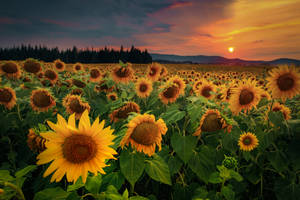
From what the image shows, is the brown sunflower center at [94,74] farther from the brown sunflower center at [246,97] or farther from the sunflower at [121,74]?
the brown sunflower center at [246,97]

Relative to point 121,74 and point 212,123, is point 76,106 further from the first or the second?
point 212,123

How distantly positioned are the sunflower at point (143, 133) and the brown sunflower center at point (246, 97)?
1.46 m

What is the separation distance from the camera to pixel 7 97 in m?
2.52

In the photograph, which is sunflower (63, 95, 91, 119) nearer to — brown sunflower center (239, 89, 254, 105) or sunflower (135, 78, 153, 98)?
sunflower (135, 78, 153, 98)

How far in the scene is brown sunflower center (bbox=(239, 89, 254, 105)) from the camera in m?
2.17

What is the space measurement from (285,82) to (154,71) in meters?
2.81

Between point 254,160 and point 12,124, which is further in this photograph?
point 12,124

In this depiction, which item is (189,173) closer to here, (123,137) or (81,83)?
(123,137)

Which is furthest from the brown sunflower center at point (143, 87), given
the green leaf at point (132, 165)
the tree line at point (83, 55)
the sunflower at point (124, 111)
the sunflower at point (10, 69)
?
the tree line at point (83, 55)

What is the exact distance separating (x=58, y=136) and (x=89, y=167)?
0.26m

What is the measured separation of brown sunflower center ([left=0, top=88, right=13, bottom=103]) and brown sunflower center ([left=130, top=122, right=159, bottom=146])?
2.43 meters

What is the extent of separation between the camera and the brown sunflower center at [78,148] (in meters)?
0.97

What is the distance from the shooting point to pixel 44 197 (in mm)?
935

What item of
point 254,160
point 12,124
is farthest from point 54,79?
point 254,160
